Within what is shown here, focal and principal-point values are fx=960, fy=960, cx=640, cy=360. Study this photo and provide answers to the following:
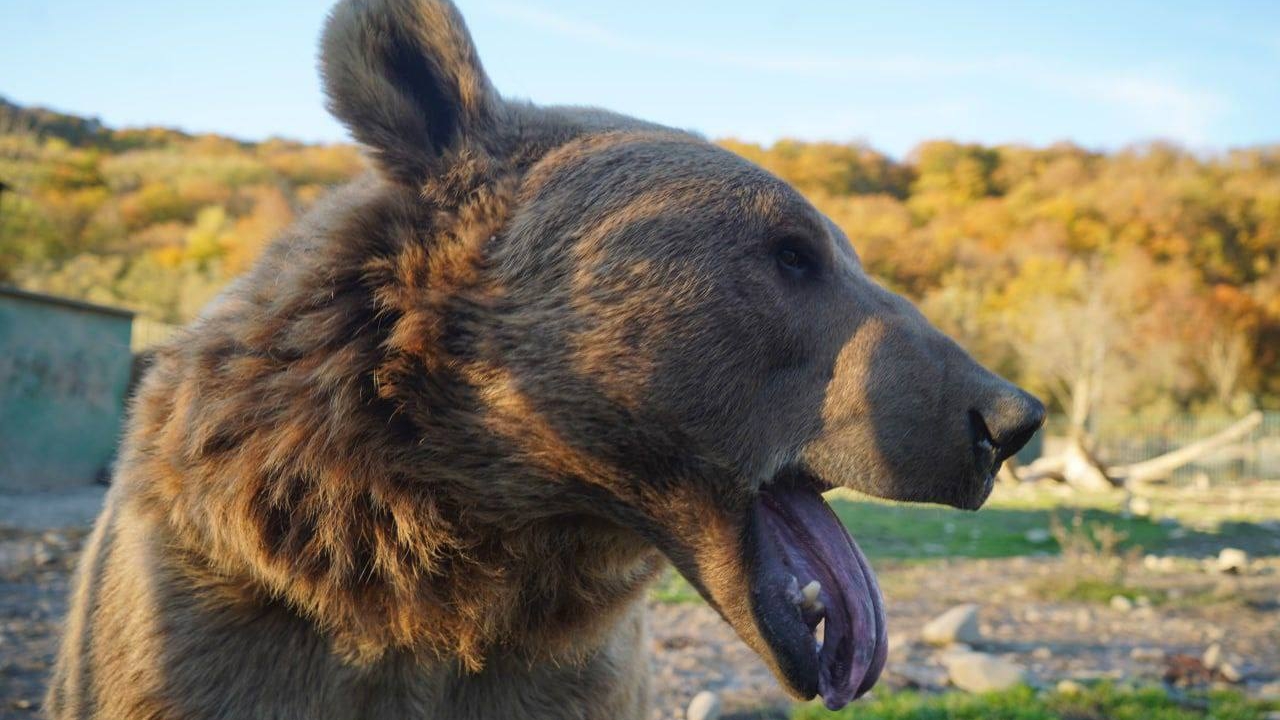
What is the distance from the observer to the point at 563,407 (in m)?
2.06

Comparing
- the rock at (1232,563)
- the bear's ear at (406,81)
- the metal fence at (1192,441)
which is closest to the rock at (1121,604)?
the rock at (1232,563)

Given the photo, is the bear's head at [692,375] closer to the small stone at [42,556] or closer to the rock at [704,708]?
the rock at [704,708]

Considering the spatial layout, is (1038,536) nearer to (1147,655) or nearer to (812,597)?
(1147,655)

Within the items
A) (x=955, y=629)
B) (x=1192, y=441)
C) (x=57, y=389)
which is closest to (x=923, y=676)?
(x=955, y=629)

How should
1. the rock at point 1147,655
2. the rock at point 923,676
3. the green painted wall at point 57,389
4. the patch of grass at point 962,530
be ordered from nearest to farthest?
1. the rock at point 923,676
2. the rock at point 1147,655
3. the patch of grass at point 962,530
4. the green painted wall at point 57,389

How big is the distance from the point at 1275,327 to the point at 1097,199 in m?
14.8

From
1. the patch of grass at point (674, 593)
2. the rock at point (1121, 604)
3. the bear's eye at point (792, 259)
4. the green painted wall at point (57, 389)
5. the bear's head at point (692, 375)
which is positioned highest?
the bear's eye at point (792, 259)

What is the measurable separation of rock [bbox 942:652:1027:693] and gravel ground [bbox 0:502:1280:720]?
4.2 inches

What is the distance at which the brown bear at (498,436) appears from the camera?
79.8 inches

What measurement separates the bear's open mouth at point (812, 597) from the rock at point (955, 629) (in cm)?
380

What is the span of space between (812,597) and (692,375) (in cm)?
53

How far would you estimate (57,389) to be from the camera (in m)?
11.6

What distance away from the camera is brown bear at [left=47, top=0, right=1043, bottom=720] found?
79.8 inches

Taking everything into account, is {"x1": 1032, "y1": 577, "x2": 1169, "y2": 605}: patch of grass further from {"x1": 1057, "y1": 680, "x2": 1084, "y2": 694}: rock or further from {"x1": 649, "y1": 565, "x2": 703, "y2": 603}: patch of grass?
{"x1": 1057, "y1": 680, "x2": 1084, "y2": 694}: rock
